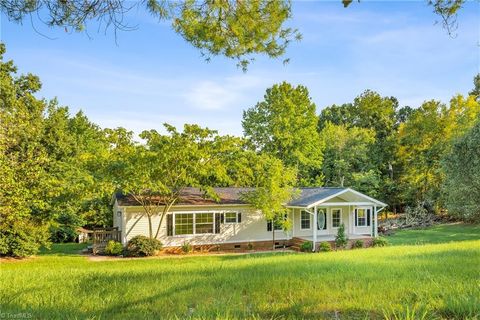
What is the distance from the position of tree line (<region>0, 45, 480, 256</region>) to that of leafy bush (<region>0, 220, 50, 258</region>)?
0.13 ft

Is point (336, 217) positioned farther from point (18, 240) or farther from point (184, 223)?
point (18, 240)

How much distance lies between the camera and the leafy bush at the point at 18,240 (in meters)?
14.0

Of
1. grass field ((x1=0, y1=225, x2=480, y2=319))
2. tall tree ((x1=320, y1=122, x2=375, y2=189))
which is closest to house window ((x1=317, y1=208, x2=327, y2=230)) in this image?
tall tree ((x1=320, y1=122, x2=375, y2=189))

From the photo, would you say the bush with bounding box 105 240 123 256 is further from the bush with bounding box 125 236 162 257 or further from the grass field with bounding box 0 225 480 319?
the grass field with bounding box 0 225 480 319

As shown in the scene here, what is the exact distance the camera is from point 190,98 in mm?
11281

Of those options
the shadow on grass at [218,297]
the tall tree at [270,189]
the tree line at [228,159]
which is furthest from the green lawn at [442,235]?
the shadow on grass at [218,297]

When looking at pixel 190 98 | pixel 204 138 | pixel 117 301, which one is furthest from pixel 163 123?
pixel 117 301

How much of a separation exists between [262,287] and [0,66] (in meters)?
24.0

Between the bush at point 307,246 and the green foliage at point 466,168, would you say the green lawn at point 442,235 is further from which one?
the bush at point 307,246

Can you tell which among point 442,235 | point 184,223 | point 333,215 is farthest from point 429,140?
point 184,223

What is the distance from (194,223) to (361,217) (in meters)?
11.6

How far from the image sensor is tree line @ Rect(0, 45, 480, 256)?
14.9 m

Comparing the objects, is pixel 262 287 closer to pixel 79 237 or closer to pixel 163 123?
pixel 163 123

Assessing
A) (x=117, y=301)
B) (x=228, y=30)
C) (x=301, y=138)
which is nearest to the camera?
(x=117, y=301)
